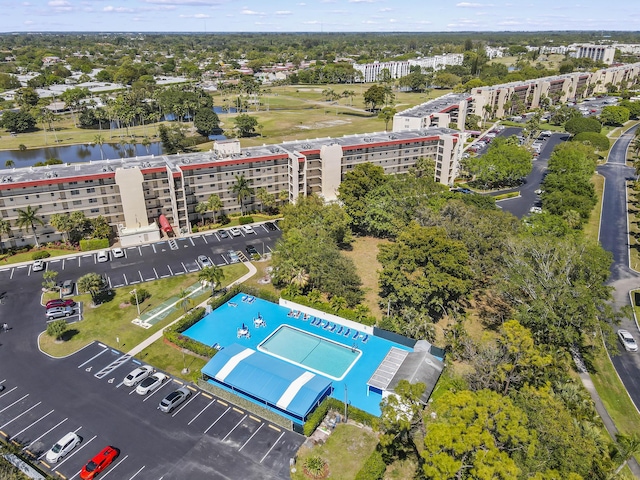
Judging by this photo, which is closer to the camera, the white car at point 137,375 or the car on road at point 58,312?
the white car at point 137,375

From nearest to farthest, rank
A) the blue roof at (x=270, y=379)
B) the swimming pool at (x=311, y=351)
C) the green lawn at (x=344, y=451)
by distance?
the green lawn at (x=344, y=451), the blue roof at (x=270, y=379), the swimming pool at (x=311, y=351)

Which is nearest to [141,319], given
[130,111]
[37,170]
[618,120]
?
[37,170]

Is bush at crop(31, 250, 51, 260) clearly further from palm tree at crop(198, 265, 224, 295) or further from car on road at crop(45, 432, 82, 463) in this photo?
car on road at crop(45, 432, 82, 463)

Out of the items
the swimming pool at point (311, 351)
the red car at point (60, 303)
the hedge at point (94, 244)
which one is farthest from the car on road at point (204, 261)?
the swimming pool at point (311, 351)

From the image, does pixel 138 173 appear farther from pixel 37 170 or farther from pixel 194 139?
pixel 194 139

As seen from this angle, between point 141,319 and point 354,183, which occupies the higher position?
point 354,183

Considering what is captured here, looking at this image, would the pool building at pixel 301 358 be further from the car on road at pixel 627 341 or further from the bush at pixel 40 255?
the bush at pixel 40 255

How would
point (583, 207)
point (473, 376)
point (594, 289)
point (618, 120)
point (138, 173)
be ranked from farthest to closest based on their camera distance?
point (618, 120), point (583, 207), point (138, 173), point (594, 289), point (473, 376)

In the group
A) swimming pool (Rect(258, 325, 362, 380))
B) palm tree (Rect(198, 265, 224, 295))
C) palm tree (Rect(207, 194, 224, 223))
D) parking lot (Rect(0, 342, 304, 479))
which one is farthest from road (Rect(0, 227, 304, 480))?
palm tree (Rect(207, 194, 224, 223))
